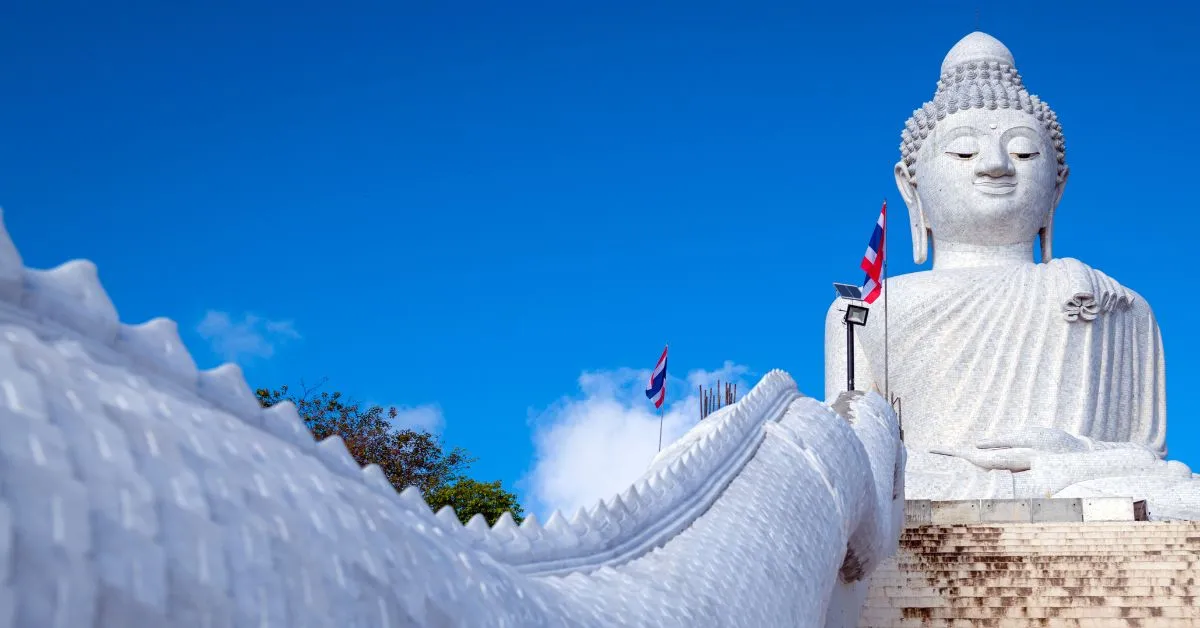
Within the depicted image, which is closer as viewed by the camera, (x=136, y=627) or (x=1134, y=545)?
(x=136, y=627)

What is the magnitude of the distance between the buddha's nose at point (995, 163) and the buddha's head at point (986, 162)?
1 cm

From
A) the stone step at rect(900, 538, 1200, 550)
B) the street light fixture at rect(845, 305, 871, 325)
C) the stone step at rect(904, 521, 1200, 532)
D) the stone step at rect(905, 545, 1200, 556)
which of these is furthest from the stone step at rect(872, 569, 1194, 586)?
the street light fixture at rect(845, 305, 871, 325)

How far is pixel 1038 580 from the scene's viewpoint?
778 cm

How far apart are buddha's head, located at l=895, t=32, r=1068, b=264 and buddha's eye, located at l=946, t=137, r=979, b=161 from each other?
0.5 inches

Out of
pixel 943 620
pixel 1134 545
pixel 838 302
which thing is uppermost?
pixel 838 302

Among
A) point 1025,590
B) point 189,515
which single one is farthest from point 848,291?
point 189,515

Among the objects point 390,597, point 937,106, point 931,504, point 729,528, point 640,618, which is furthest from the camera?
point 937,106

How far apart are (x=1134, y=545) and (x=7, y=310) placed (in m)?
9.06

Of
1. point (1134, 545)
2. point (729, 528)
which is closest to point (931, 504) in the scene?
point (1134, 545)

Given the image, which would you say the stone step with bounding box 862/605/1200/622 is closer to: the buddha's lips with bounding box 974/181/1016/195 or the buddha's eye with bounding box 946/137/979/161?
the buddha's lips with bounding box 974/181/1016/195

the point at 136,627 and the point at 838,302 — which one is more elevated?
the point at 838,302

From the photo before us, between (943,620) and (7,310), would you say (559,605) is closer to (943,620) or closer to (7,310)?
(7,310)

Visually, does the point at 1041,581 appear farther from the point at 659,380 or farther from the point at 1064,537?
the point at 659,380

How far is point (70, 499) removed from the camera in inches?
32.7
